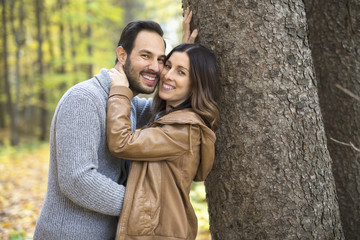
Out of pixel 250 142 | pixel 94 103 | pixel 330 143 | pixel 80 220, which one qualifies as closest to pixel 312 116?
pixel 250 142

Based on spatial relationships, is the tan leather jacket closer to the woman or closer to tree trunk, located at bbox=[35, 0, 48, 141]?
the woman

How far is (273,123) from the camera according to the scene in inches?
84.7

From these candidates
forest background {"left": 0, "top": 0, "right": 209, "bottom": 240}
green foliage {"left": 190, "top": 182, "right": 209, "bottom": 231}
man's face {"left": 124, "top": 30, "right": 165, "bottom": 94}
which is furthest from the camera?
forest background {"left": 0, "top": 0, "right": 209, "bottom": 240}

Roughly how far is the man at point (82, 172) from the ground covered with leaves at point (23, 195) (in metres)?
1.81

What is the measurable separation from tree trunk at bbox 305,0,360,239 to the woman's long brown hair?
1.14 m

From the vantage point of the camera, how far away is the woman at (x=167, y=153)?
2.00m

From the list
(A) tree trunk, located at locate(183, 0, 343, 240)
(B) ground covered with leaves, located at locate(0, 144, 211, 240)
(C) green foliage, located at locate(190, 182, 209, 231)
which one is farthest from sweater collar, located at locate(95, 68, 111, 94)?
(C) green foliage, located at locate(190, 182, 209, 231)

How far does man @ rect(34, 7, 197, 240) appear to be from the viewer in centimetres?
194

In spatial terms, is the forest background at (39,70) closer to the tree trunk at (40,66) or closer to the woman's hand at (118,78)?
the tree trunk at (40,66)

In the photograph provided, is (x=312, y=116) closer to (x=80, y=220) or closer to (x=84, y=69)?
(x=80, y=220)

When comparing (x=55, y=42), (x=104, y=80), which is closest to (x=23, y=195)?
(x=104, y=80)

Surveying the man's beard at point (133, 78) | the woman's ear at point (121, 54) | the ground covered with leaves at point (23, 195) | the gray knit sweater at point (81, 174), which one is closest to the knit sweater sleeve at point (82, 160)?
the gray knit sweater at point (81, 174)

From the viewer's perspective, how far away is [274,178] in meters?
2.16

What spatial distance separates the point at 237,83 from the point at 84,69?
1717cm
